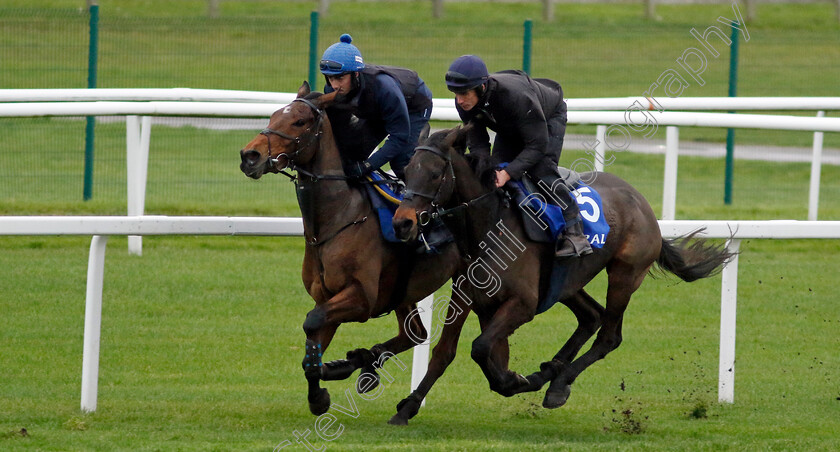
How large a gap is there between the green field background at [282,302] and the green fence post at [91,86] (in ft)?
0.65

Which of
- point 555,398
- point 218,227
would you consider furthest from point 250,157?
point 555,398

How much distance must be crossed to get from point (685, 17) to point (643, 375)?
19336 millimetres

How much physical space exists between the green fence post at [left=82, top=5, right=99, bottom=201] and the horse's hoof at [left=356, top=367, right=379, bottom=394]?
477cm

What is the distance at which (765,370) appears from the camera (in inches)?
270

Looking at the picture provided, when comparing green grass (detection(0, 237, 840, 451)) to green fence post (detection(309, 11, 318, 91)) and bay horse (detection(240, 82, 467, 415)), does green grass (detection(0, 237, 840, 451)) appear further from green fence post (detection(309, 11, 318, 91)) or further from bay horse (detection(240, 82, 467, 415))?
green fence post (detection(309, 11, 318, 91))

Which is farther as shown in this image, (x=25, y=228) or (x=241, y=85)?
(x=241, y=85)

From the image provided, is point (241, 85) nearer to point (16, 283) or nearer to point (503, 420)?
point (16, 283)

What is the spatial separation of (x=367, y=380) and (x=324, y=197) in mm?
1051

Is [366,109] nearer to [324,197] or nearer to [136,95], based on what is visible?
[324,197]

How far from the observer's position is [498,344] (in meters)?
5.67

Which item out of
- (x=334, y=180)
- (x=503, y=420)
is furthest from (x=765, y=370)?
(x=334, y=180)

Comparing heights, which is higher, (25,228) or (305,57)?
(305,57)

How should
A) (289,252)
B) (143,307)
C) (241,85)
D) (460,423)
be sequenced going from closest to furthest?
(460,423), (143,307), (289,252), (241,85)

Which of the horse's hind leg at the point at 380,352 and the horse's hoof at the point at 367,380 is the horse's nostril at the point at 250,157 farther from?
the horse's hoof at the point at 367,380
